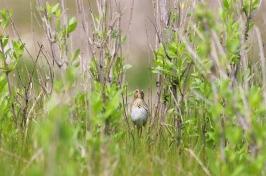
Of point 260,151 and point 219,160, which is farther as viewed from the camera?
point 219,160

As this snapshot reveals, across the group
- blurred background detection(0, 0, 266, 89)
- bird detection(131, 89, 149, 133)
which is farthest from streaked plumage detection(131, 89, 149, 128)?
blurred background detection(0, 0, 266, 89)

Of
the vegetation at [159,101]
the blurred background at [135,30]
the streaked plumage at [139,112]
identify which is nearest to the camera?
the vegetation at [159,101]

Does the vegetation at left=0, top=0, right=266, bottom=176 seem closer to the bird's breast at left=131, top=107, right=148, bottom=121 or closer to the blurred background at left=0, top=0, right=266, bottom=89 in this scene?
the bird's breast at left=131, top=107, right=148, bottom=121

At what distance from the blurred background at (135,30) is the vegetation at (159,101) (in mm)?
761

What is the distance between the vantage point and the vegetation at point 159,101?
301cm

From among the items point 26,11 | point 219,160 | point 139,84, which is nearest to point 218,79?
point 219,160

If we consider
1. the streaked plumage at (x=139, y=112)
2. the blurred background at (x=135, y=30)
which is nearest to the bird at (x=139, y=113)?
the streaked plumage at (x=139, y=112)

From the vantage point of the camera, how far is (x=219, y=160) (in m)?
3.20

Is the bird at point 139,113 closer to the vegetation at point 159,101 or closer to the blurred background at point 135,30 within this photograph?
the vegetation at point 159,101

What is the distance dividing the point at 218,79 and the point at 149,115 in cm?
92

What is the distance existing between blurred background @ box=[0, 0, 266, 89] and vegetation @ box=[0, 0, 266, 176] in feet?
2.50

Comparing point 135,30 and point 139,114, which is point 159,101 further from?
point 135,30

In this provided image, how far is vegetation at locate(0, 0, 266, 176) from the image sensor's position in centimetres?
301

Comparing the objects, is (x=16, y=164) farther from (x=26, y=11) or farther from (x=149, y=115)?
(x=26, y=11)
